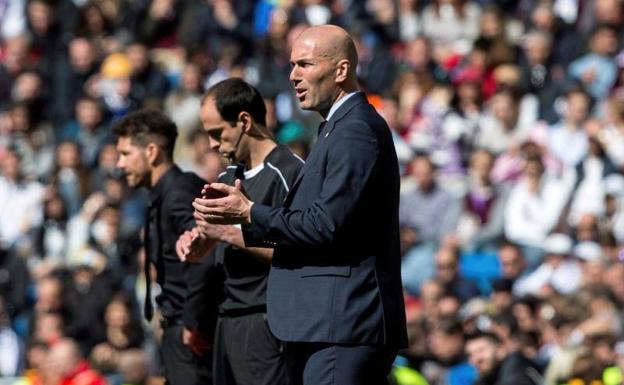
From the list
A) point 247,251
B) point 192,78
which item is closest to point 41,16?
point 192,78

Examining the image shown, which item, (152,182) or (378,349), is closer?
(378,349)

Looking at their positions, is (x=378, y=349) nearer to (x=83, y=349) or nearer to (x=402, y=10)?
(x=83, y=349)

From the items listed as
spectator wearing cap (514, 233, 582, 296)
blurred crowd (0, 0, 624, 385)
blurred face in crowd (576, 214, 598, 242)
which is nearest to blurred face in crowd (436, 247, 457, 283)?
blurred crowd (0, 0, 624, 385)

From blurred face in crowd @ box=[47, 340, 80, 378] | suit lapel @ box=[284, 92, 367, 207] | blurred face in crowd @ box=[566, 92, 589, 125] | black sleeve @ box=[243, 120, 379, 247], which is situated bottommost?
blurred face in crowd @ box=[47, 340, 80, 378]

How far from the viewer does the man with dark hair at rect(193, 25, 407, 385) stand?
20.5 feet

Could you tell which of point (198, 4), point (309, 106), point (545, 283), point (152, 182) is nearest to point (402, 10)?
point (198, 4)

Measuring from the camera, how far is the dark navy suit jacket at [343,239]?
6.24 metres

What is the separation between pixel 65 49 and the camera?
61.4ft

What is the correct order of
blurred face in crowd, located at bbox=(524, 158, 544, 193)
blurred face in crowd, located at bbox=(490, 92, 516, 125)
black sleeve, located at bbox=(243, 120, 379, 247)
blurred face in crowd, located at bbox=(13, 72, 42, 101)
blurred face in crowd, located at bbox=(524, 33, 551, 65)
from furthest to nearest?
blurred face in crowd, located at bbox=(13, 72, 42, 101) → blurred face in crowd, located at bbox=(524, 33, 551, 65) → blurred face in crowd, located at bbox=(490, 92, 516, 125) → blurred face in crowd, located at bbox=(524, 158, 544, 193) → black sleeve, located at bbox=(243, 120, 379, 247)

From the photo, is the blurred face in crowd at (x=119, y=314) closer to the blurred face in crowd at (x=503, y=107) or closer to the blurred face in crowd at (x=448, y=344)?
the blurred face in crowd at (x=448, y=344)

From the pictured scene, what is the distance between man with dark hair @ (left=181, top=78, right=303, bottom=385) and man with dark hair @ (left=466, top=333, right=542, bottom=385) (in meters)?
3.24

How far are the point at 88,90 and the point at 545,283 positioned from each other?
6885 millimetres

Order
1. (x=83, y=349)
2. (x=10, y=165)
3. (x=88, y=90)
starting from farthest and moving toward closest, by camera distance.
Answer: (x=88, y=90), (x=10, y=165), (x=83, y=349)

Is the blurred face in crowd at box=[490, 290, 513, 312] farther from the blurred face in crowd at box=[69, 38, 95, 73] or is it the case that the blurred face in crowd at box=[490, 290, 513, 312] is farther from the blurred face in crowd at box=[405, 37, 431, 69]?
the blurred face in crowd at box=[69, 38, 95, 73]
